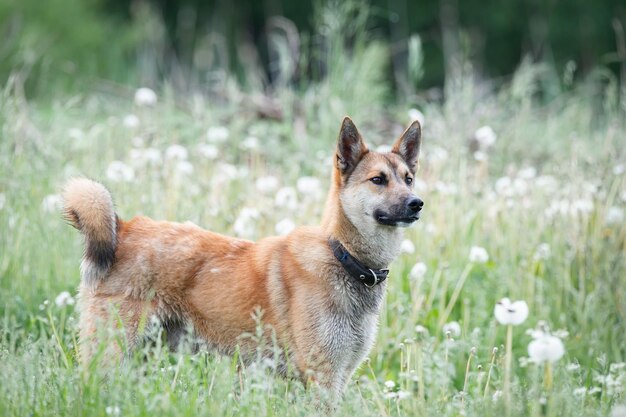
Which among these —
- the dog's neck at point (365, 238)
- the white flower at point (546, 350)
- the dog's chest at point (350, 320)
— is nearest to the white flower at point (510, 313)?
the white flower at point (546, 350)

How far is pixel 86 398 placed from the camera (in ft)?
10.3

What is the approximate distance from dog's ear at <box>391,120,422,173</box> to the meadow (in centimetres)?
64

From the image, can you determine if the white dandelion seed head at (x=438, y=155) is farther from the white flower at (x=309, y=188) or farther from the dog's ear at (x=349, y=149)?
the dog's ear at (x=349, y=149)

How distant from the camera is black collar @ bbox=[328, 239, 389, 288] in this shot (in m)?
4.16

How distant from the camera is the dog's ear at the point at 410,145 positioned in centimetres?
476

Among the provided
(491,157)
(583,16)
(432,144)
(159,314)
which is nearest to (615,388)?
(159,314)

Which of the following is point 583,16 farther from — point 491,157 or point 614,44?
point 491,157

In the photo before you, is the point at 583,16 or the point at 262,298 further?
the point at 583,16

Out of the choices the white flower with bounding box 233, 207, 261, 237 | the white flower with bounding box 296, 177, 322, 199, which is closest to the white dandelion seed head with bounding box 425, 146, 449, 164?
the white flower with bounding box 296, 177, 322, 199

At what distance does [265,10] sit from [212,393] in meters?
19.2

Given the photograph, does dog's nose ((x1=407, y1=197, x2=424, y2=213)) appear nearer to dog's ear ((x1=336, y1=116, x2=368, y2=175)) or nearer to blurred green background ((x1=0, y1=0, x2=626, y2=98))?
dog's ear ((x1=336, y1=116, x2=368, y2=175))

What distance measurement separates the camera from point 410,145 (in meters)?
4.83

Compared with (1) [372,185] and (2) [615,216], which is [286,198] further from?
(2) [615,216]

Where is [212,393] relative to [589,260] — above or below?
below
